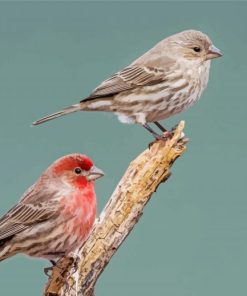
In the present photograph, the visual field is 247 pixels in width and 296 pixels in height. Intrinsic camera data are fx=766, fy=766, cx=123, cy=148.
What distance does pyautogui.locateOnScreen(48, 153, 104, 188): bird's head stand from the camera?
4.90 m

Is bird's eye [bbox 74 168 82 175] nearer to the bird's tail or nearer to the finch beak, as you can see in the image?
the finch beak

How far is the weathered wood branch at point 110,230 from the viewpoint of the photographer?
475 centimetres

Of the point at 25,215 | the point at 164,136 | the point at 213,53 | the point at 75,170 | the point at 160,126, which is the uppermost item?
the point at 213,53

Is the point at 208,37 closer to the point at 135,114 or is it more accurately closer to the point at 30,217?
the point at 135,114

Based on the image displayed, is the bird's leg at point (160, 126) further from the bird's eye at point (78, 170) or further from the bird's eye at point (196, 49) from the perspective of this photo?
the bird's eye at point (78, 170)

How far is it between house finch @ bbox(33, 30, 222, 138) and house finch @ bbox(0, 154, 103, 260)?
2.83 feet

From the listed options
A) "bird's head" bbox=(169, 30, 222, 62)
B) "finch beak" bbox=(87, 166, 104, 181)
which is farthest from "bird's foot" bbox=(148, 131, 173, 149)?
"bird's head" bbox=(169, 30, 222, 62)

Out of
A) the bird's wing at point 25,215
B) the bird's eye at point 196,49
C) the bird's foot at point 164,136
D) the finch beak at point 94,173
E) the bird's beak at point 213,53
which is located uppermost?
the bird's eye at point 196,49

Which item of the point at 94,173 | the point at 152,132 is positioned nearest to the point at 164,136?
the point at 152,132

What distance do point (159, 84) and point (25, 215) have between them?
Answer: 1765mm

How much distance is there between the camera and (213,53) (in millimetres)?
6113

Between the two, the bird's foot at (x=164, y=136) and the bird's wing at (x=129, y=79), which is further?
the bird's wing at (x=129, y=79)

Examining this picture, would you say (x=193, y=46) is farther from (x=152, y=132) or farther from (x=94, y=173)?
(x=94, y=173)

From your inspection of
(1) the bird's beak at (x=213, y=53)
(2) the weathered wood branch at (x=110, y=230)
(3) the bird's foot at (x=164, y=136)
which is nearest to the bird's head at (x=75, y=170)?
(2) the weathered wood branch at (x=110, y=230)
